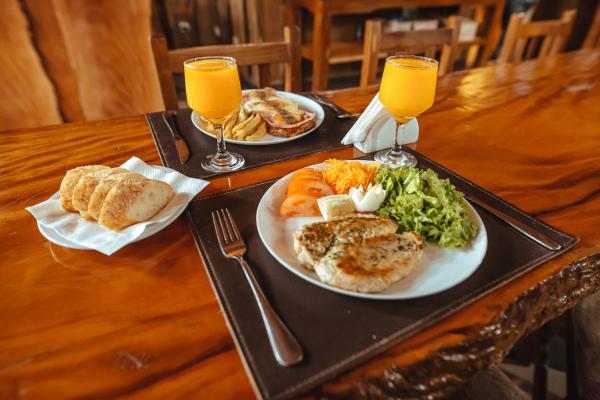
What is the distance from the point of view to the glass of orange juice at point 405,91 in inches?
40.3

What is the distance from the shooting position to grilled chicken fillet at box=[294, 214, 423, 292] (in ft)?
2.06

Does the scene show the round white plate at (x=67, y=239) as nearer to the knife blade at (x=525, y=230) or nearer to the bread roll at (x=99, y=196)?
the bread roll at (x=99, y=196)

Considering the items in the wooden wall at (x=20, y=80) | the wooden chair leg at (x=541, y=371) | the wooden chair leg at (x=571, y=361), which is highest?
the wooden wall at (x=20, y=80)

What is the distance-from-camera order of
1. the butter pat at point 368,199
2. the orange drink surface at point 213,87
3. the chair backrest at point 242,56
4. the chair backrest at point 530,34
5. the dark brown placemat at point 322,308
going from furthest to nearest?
the chair backrest at point 530,34 → the chair backrest at point 242,56 → the orange drink surface at point 213,87 → the butter pat at point 368,199 → the dark brown placemat at point 322,308

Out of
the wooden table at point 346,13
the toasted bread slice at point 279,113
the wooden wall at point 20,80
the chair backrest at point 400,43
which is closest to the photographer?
the toasted bread slice at point 279,113

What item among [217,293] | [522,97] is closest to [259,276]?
[217,293]

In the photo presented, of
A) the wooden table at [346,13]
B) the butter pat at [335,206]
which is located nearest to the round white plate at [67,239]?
the butter pat at [335,206]

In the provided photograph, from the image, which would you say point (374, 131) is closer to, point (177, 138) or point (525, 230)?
point (525, 230)

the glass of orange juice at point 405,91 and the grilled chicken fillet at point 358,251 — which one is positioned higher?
the glass of orange juice at point 405,91

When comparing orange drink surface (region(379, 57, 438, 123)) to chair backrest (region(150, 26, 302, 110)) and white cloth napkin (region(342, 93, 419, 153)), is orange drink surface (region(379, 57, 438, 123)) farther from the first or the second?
chair backrest (region(150, 26, 302, 110))

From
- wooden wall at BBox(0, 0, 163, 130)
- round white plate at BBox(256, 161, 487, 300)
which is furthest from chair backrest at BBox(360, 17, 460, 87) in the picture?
wooden wall at BBox(0, 0, 163, 130)

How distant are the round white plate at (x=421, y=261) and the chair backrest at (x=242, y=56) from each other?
0.97m

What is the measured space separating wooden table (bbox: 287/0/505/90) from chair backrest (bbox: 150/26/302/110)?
26.3 inches

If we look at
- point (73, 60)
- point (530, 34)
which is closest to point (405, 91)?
point (530, 34)
